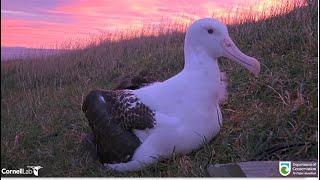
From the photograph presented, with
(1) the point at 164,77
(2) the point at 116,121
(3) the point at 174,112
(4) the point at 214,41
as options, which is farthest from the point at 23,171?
(1) the point at 164,77

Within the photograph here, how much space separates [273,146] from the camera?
2.33 metres

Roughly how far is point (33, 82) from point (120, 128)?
576 millimetres

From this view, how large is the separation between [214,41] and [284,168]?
618mm

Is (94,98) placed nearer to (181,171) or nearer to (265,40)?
(181,171)

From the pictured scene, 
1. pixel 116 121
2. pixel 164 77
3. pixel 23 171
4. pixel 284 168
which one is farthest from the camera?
pixel 164 77

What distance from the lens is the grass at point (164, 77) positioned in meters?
2.39

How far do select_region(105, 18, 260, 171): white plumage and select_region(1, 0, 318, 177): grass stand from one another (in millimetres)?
67

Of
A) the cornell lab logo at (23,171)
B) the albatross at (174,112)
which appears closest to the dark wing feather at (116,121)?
the albatross at (174,112)

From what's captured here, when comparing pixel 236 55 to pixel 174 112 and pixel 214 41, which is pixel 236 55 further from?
pixel 174 112

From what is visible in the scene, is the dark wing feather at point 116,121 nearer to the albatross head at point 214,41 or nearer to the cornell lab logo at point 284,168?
the albatross head at point 214,41

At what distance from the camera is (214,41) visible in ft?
8.05

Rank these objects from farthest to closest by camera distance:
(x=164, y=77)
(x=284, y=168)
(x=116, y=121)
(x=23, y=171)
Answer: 1. (x=164, y=77)
2. (x=116, y=121)
3. (x=23, y=171)
4. (x=284, y=168)

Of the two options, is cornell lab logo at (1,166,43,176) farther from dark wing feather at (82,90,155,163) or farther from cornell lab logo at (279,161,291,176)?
cornell lab logo at (279,161,291,176)

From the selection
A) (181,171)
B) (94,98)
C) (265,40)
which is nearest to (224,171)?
(181,171)
